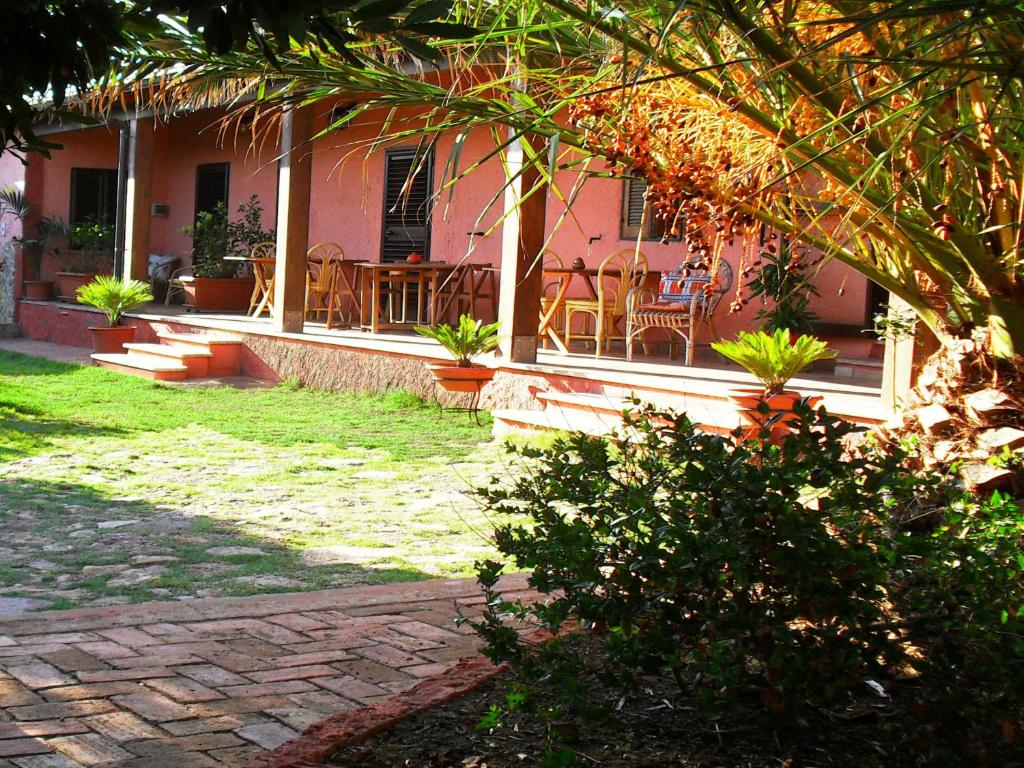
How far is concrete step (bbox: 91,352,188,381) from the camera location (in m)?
12.0

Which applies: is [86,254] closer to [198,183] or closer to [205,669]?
[198,183]

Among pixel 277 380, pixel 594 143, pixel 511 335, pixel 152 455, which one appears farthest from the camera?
pixel 277 380

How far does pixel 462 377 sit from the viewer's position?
367 inches

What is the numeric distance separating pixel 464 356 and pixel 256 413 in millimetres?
1824

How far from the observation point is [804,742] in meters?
2.52

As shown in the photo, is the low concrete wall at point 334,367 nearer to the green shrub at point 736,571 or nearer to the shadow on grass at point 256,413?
the shadow on grass at point 256,413

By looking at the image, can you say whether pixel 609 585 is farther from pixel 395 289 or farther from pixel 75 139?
pixel 75 139

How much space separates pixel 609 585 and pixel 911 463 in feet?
3.89

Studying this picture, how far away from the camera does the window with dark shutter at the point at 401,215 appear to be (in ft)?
46.1

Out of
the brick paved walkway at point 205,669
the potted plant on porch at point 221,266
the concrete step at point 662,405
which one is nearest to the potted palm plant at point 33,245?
the potted plant on porch at point 221,266

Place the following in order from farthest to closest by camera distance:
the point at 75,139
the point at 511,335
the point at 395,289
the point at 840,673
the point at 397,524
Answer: the point at 75,139
the point at 395,289
the point at 511,335
the point at 397,524
the point at 840,673

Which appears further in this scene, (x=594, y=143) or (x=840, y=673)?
(x=594, y=143)

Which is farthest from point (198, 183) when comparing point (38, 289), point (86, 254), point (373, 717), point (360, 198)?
point (373, 717)

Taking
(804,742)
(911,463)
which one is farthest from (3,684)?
(911,463)
